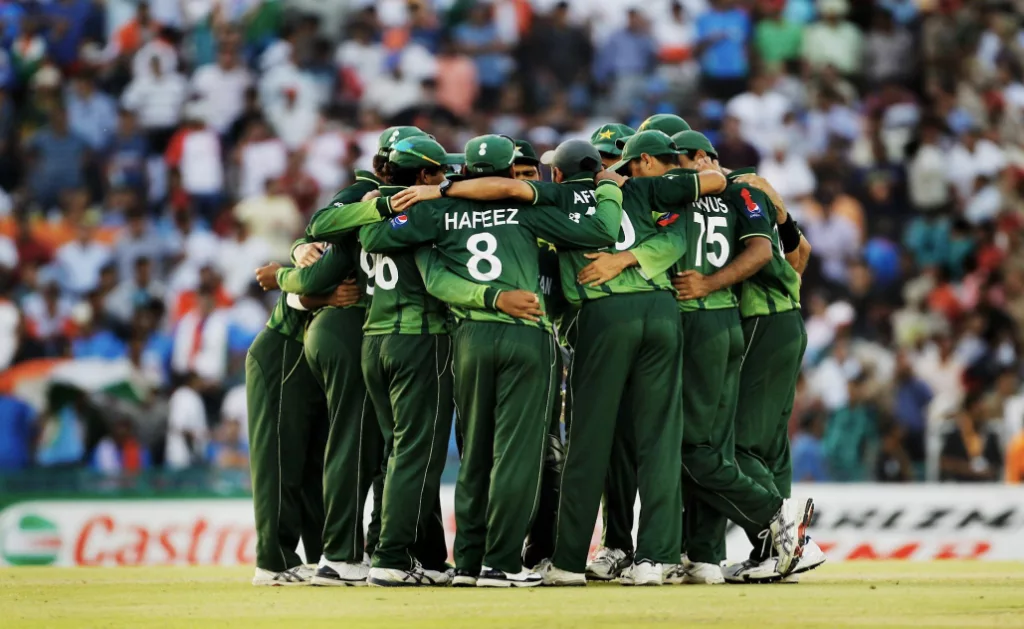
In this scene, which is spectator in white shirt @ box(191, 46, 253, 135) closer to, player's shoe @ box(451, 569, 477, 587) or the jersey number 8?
the jersey number 8

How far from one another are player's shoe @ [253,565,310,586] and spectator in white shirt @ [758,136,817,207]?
1091 cm

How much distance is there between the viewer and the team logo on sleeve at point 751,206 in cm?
1002

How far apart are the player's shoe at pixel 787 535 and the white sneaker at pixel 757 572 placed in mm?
68

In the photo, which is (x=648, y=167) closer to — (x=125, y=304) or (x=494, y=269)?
(x=494, y=269)

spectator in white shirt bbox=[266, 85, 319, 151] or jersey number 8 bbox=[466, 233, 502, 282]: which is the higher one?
spectator in white shirt bbox=[266, 85, 319, 151]

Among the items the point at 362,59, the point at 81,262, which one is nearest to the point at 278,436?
the point at 81,262

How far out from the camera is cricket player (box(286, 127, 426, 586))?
980 centimetres

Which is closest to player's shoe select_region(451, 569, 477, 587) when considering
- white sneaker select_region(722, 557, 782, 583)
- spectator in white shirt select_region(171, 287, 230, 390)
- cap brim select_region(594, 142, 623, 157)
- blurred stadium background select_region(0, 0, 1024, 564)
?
white sneaker select_region(722, 557, 782, 583)

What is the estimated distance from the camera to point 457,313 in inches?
369

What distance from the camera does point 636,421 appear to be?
9.55 meters

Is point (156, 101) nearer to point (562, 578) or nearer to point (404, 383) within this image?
point (404, 383)

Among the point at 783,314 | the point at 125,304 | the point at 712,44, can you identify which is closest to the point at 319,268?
the point at 783,314

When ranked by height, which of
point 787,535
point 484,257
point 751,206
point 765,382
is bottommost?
point 787,535

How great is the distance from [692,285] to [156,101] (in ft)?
39.4
